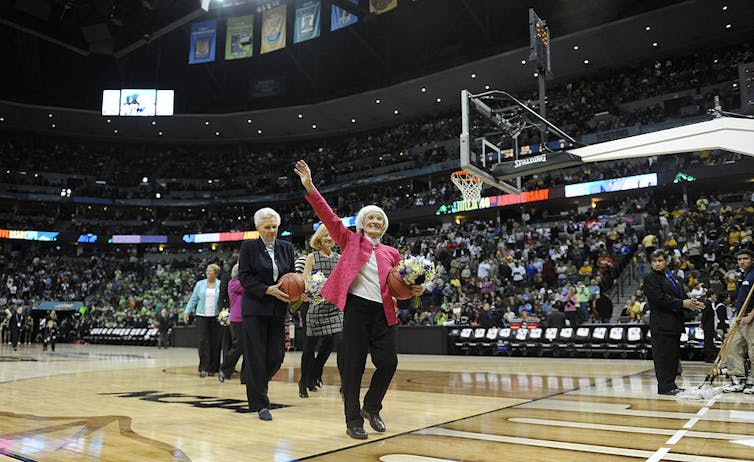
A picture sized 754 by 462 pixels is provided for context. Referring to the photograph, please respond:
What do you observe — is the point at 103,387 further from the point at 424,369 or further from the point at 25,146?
the point at 25,146

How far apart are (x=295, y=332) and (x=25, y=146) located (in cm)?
3169

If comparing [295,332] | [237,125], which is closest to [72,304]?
[237,125]

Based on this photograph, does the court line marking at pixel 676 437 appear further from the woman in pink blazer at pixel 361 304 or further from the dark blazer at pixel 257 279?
the dark blazer at pixel 257 279

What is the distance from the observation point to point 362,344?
13.2 ft

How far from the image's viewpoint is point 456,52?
3097 centimetres

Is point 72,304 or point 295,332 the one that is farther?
point 72,304

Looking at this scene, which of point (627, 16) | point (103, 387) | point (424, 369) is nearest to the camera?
point (103, 387)

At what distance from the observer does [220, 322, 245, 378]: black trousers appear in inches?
289

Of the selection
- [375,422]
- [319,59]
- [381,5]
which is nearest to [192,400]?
[375,422]

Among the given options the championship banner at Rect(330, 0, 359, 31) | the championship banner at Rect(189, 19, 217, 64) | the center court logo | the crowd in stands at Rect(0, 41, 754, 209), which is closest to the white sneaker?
the center court logo

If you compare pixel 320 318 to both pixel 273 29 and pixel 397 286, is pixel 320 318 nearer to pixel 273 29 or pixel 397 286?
pixel 397 286

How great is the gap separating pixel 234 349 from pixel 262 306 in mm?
3095

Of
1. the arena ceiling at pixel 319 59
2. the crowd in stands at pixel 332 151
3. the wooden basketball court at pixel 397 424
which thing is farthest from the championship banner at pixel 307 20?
the wooden basketball court at pixel 397 424

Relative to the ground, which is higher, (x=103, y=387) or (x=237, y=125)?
(x=237, y=125)
